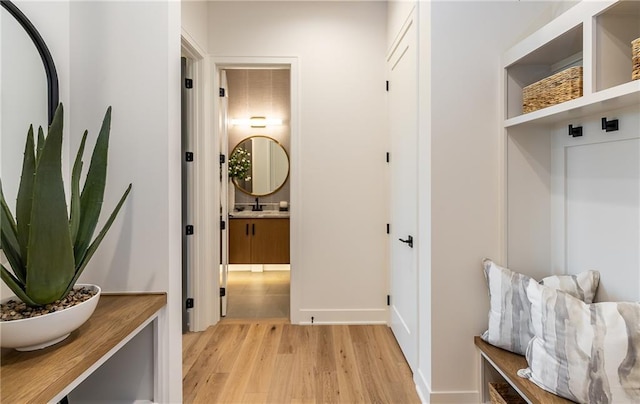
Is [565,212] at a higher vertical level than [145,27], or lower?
lower

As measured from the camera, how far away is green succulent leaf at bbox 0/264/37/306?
38.3 inches

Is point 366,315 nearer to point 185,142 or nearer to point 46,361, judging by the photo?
point 185,142

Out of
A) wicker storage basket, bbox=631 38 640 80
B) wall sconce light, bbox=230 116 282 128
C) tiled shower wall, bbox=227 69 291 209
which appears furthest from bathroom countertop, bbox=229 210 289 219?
wicker storage basket, bbox=631 38 640 80

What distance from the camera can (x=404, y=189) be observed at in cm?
240

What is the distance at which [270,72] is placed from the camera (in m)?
4.85

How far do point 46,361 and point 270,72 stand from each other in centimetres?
449

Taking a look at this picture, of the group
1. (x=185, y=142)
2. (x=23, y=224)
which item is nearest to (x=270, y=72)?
(x=185, y=142)

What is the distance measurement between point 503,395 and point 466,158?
116cm

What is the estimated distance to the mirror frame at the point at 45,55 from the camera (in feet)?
4.21

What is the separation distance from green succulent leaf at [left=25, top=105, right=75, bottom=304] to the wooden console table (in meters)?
0.17

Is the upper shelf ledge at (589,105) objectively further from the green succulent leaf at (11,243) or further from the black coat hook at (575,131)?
the green succulent leaf at (11,243)

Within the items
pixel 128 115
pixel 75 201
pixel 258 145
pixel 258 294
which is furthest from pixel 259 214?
pixel 75 201

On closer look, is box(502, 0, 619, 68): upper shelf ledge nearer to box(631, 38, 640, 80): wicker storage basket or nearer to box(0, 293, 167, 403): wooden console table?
box(631, 38, 640, 80): wicker storage basket

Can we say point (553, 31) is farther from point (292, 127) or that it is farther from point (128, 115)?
point (292, 127)
